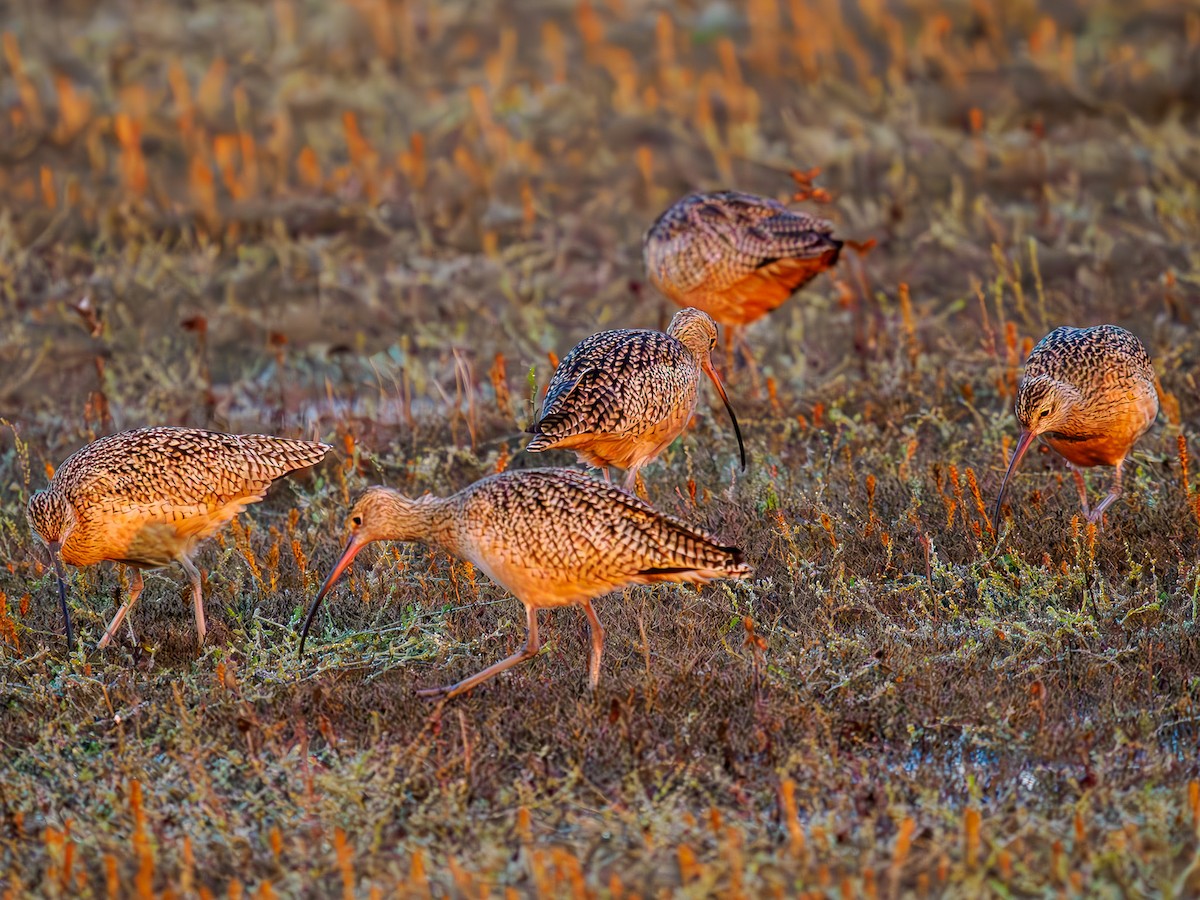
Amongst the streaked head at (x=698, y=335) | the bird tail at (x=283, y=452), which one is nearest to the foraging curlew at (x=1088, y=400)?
the streaked head at (x=698, y=335)

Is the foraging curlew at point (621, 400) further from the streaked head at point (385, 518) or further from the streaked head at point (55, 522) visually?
the streaked head at point (55, 522)

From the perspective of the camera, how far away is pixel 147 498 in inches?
240

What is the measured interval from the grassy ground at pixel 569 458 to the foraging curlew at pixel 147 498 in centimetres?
28

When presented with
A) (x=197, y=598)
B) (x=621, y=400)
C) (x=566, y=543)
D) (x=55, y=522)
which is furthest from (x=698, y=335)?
(x=55, y=522)

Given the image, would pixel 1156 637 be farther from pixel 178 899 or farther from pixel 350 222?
pixel 350 222

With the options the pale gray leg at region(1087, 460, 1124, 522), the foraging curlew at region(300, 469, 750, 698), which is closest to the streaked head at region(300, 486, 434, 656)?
the foraging curlew at region(300, 469, 750, 698)

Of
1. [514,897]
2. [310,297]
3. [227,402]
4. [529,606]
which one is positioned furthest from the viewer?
[310,297]

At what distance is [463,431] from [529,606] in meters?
2.80

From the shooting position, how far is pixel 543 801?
15.8ft

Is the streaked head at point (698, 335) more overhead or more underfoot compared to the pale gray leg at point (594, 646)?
more overhead

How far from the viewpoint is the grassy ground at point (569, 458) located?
4.71 metres

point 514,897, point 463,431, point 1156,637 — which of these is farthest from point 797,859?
point 463,431

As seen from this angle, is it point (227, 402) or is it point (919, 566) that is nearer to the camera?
point (919, 566)

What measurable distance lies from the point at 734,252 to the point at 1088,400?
2.40 metres
